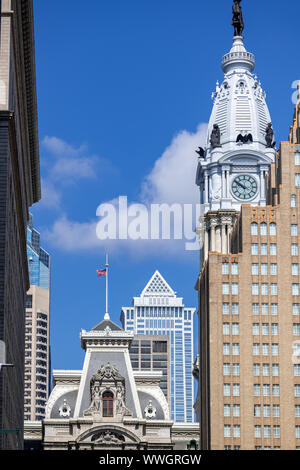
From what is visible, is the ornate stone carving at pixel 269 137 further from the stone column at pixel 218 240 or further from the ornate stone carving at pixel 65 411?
the ornate stone carving at pixel 65 411

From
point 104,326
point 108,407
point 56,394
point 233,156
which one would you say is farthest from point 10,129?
point 233,156

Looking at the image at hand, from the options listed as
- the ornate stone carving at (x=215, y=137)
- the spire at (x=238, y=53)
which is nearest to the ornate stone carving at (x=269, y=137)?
the ornate stone carving at (x=215, y=137)

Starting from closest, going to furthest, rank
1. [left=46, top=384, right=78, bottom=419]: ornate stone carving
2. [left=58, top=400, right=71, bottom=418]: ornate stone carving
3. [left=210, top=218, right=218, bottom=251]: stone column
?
[left=58, top=400, right=71, bottom=418]: ornate stone carving < [left=46, top=384, right=78, bottom=419]: ornate stone carving < [left=210, top=218, right=218, bottom=251]: stone column

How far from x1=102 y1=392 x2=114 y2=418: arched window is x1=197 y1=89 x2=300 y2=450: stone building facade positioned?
1978cm

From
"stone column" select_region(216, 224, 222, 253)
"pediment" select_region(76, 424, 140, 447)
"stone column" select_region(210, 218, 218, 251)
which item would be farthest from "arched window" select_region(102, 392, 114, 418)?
"stone column" select_region(210, 218, 218, 251)

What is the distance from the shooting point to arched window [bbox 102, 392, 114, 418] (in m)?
149

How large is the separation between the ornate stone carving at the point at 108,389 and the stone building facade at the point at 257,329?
18.8 meters

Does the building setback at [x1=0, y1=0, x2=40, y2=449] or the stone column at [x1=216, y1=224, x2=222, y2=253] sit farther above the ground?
the stone column at [x1=216, y1=224, x2=222, y2=253]

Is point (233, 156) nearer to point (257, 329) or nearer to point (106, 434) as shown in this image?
point (106, 434)

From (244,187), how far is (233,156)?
530 cm

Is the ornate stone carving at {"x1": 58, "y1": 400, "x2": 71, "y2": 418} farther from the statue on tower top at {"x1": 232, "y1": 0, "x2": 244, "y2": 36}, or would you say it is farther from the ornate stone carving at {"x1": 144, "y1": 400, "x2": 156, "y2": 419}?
the statue on tower top at {"x1": 232, "y1": 0, "x2": 244, "y2": 36}

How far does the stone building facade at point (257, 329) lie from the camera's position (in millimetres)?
122375

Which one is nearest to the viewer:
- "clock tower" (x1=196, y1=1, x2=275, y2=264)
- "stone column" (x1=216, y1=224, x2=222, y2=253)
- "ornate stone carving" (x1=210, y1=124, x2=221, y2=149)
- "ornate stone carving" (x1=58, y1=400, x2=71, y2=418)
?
"ornate stone carving" (x1=58, y1=400, x2=71, y2=418)
